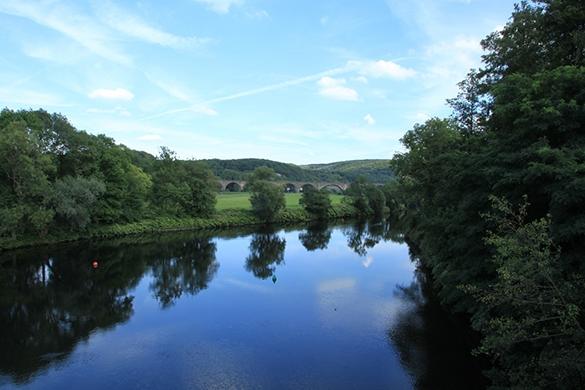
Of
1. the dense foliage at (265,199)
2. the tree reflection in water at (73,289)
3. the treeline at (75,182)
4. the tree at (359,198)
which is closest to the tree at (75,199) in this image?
the treeline at (75,182)

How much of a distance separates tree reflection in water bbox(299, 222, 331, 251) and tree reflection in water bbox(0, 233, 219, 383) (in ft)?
45.2

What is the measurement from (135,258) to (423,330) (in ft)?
108

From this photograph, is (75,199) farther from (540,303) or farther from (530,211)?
(540,303)

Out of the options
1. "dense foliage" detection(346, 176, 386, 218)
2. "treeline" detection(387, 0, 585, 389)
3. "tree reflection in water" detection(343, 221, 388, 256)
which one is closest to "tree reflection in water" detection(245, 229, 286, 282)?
"tree reflection in water" detection(343, 221, 388, 256)

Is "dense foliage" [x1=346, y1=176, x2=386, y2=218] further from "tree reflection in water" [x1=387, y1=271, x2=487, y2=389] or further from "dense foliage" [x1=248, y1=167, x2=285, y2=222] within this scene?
"tree reflection in water" [x1=387, y1=271, x2=487, y2=389]

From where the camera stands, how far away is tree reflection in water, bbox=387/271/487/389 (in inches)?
718

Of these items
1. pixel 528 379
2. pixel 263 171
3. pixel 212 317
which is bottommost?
pixel 212 317

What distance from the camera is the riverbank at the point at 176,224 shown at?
51188mm

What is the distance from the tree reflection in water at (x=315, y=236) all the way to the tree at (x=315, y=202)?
8413mm

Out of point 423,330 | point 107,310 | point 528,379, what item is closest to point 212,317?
point 107,310

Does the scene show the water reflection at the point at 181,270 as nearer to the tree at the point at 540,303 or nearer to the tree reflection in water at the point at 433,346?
the tree reflection in water at the point at 433,346

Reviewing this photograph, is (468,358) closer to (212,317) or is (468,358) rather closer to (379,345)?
(379,345)

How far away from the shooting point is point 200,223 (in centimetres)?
7569

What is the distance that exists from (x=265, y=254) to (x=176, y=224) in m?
27.1
